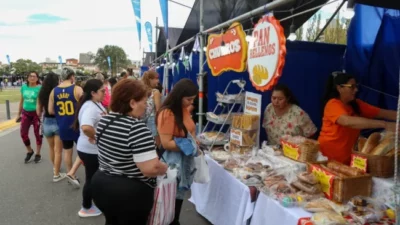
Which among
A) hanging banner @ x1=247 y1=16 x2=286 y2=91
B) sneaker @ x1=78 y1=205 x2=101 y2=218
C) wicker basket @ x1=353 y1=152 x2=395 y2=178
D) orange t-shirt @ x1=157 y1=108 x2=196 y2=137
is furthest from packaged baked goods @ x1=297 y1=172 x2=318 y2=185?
sneaker @ x1=78 y1=205 x2=101 y2=218

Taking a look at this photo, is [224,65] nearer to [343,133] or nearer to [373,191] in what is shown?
[343,133]

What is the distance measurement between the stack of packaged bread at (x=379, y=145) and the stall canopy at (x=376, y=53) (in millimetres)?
1606

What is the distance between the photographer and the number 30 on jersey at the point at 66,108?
184 inches

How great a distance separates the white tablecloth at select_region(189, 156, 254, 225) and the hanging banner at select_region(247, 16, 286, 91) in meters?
0.96

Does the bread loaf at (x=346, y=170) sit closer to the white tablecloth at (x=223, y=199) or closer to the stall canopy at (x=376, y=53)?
the white tablecloth at (x=223, y=199)

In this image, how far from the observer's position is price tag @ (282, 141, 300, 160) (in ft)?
9.65

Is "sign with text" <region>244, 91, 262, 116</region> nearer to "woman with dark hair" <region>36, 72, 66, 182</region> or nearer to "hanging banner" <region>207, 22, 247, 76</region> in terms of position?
"hanging banner" <region>207, 22, 247, 76</region>

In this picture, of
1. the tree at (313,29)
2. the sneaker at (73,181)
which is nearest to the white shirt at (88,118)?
the sneaker at (73,181)

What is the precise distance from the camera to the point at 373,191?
2.31m

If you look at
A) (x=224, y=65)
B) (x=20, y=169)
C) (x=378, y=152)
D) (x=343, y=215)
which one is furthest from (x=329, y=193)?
(x=20, y=169)

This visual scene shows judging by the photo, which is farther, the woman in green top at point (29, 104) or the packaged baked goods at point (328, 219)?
the woman in green top at point (29, 104)

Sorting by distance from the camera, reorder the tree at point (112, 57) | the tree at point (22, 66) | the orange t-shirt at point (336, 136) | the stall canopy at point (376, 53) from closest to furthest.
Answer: the orange t-shirt at point (336, 136), the stall canopy at point (376, 53), the tree at point (112, 57), the tree at point (22, 66)

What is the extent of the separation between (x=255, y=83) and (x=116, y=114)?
4.66ft

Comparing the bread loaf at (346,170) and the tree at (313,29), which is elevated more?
the tree at (313,29)
